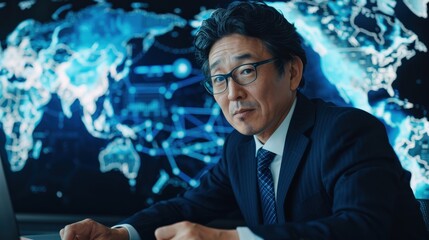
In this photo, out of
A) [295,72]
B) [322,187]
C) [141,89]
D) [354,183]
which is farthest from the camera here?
[141,89]

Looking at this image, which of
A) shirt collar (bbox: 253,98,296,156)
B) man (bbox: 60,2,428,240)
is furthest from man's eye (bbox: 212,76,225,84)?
shirt collar (bbox: 253,98,296,156)

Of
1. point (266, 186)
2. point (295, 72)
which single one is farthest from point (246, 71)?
point (266, 186)

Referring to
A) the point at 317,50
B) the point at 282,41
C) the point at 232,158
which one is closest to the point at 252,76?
the point at 282,41

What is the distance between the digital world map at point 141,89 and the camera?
2.50 m

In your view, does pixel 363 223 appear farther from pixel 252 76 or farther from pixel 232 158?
pixel 232 158

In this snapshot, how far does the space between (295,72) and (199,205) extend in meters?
0.59

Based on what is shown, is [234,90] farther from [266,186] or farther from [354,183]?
[354,183]

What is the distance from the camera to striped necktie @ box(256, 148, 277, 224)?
1.51 m

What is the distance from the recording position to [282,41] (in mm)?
1530

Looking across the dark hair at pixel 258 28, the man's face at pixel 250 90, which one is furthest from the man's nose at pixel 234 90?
the dark hair at pixel 258 28

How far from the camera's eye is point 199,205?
1742 millimetres

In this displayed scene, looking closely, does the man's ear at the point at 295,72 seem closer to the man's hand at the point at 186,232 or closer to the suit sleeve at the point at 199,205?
the suit sleeve at the point at 199,205

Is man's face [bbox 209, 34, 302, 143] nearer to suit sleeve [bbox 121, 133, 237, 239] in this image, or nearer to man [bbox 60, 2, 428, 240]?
man [bbox 60, 2, 428, 240]

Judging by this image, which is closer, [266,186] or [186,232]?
[186,232]
